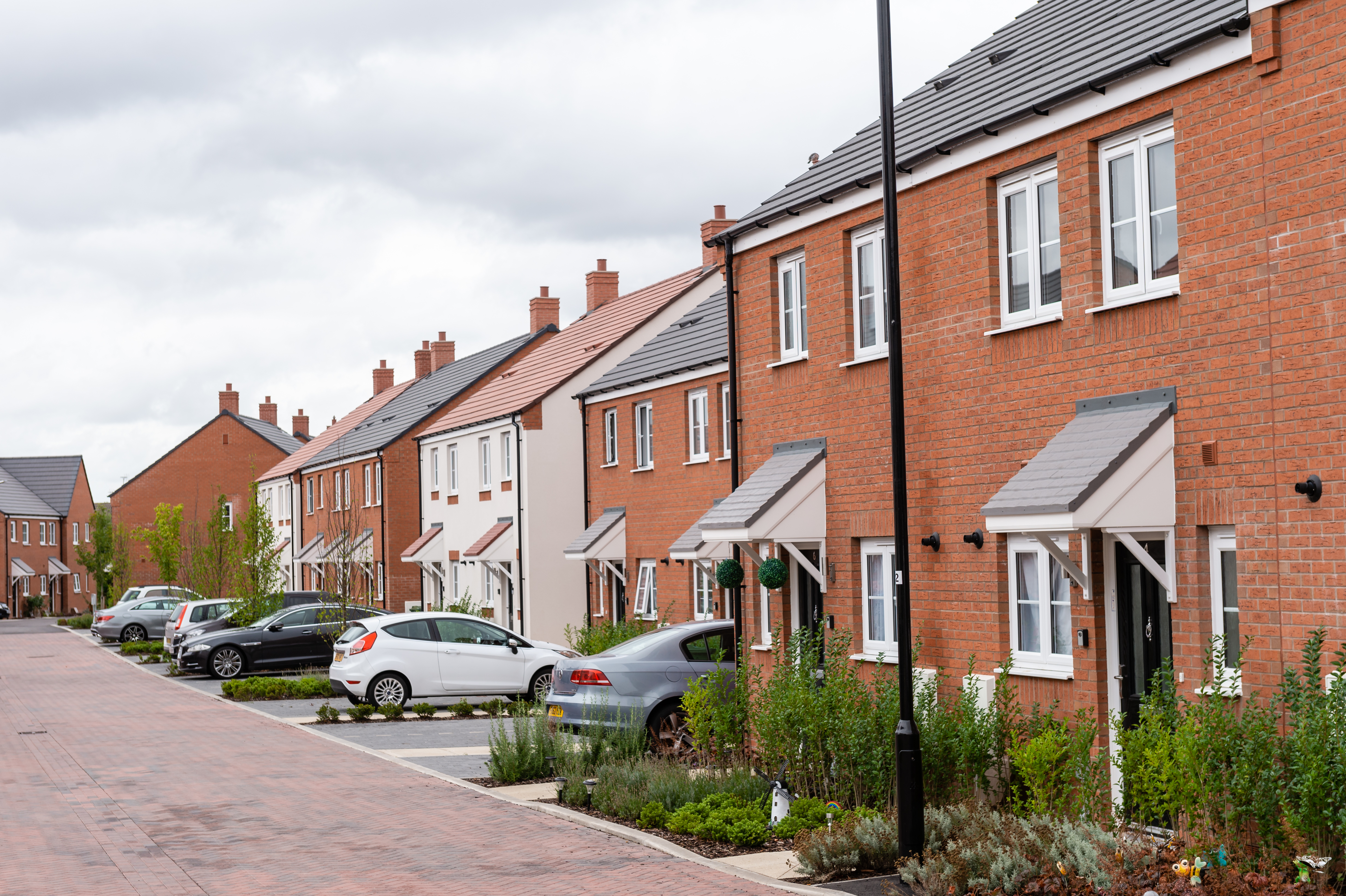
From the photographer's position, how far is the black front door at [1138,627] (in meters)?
10.7

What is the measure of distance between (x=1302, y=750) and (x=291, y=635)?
25206 mm

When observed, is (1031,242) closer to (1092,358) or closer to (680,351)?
(1092,358)

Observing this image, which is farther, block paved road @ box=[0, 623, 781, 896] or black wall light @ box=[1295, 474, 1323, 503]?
block paved road @ box=[0, 623, 781, 896]

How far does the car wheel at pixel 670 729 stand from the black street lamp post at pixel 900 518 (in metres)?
5.64

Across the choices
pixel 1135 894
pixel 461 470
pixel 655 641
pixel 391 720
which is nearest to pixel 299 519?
pixel 461 470

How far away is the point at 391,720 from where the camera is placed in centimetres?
2158

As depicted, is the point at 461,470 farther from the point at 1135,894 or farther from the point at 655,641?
the point at 1135,894

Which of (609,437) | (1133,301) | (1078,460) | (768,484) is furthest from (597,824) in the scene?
(609,437)

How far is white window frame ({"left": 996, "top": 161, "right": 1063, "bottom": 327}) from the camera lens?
11.9m

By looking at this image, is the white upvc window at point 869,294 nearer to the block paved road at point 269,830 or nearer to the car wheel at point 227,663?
the block paved road at point 269,830

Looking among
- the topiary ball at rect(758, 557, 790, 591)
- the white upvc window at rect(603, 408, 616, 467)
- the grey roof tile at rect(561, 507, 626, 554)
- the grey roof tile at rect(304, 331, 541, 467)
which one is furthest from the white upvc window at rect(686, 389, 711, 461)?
the grey roof tile at rect(304, 331, 541, 467)

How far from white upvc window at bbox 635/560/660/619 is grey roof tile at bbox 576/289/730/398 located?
3.80 m

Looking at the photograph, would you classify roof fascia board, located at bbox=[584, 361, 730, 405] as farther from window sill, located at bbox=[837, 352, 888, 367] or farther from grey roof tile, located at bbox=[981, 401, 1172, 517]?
grey roof tile, located at bbox=[981, 401, 1172, 517]

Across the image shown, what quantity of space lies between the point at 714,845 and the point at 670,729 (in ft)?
14.6
